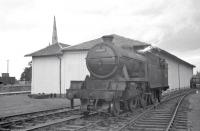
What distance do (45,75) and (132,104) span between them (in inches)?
639

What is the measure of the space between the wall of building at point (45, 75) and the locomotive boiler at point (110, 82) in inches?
569

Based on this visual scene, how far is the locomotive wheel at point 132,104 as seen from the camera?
39.6ft

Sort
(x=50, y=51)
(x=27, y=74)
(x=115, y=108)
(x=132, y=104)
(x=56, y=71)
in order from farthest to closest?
(x=27, y=74) < (x=50, y=51) < (x=56, y=71) < (x=132, y=104) < (x=115, y=108)

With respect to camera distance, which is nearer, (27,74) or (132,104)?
(132,104)

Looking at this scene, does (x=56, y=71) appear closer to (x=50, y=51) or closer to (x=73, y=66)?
(x=73, y=66)

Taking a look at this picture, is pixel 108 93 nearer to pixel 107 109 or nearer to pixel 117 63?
pixel 107 109

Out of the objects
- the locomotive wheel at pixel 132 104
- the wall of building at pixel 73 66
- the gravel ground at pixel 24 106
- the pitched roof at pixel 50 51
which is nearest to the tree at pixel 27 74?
the pitched roof at pixel 50 51

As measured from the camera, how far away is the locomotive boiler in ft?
34.5

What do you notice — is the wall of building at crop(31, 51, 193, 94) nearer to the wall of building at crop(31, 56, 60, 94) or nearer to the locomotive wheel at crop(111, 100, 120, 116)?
the wall of building at crop(31, 56, 60, 94)

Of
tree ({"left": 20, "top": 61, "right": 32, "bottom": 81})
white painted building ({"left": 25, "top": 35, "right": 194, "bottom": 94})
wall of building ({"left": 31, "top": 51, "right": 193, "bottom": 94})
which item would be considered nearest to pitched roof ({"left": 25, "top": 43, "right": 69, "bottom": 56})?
white painted building ({"left": 25, "top": 35, "right": 194, "bottom": 94})

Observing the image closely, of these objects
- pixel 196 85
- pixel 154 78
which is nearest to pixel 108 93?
pixel 154 78

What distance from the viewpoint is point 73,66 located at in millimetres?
25453

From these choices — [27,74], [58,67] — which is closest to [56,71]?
[58,67]

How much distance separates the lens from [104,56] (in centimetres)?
1132
